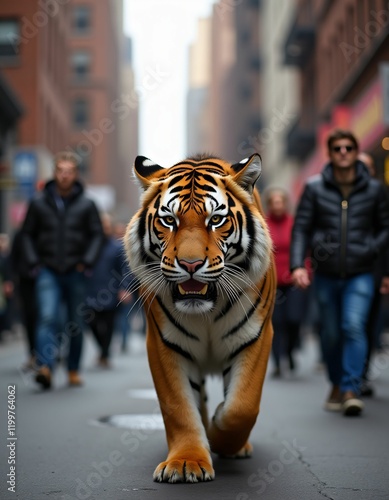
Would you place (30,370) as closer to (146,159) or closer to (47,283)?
(47,283)

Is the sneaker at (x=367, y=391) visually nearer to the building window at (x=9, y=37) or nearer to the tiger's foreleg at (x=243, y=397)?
the tiger's foreleg at (x=243, y=397)

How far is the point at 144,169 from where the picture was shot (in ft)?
16.3

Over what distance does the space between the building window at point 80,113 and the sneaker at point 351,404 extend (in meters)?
66.0

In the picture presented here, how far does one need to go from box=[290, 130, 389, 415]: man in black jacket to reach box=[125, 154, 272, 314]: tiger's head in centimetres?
250

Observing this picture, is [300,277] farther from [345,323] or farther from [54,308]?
[54,308]

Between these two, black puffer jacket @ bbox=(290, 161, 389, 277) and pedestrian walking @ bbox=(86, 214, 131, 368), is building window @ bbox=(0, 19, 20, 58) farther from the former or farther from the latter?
black puffer jacket @ bbox=(290, 161, 389, 277)

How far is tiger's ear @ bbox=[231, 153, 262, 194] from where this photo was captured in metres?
4.75

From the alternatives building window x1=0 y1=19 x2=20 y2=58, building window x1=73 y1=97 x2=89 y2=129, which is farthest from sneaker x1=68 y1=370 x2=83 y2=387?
building window x1=73 y1=97 x2=89 y2=129

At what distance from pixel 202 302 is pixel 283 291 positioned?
649 centimetres

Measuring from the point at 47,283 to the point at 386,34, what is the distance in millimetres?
11747

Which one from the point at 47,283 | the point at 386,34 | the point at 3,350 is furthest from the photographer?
the point at 386,34

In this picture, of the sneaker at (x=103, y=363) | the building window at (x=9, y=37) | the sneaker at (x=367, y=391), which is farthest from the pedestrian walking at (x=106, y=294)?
the building window at (x=9, y=37)

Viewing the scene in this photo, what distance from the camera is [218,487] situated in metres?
4.43

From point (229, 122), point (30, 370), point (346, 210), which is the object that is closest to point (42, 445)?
point (346, 210)
